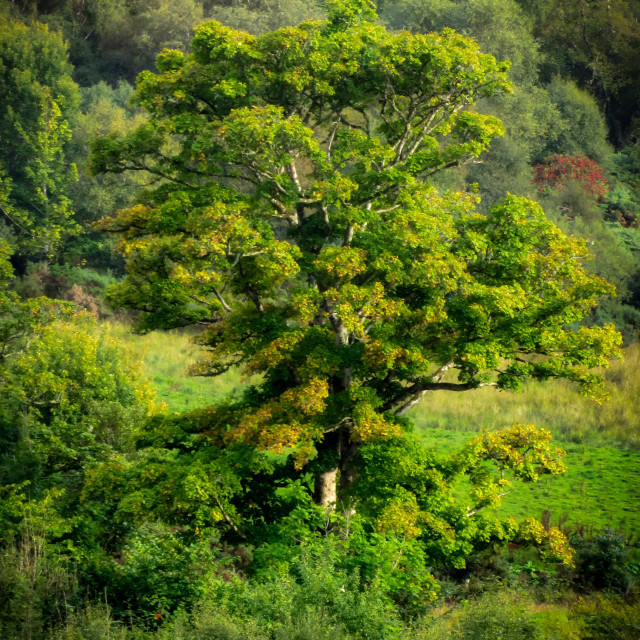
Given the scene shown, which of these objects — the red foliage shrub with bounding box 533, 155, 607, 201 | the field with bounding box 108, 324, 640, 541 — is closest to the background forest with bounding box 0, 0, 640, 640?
the field with bounding box 108, 324, 640, 541

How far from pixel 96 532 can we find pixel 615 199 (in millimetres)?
45023

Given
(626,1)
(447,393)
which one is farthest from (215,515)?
(626,1)

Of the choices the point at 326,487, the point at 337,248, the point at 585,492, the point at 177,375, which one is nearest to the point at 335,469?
the point at 326,487

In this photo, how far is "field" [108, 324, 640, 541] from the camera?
23.0m

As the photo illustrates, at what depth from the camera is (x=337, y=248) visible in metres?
15.4

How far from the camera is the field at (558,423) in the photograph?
2297 centimetres

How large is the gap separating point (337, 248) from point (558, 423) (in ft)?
59.7

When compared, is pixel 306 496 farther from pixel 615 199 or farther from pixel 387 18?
pixel 387 18

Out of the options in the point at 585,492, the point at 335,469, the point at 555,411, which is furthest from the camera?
the point at 555,411

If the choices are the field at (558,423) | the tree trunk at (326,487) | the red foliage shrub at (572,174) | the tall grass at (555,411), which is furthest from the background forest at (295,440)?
the red foliage shrub at (572,174)

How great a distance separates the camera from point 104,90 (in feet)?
187

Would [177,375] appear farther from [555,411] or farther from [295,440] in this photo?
[295,440]

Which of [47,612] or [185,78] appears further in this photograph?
[185,78]

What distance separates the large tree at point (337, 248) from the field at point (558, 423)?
6034 millimetres
